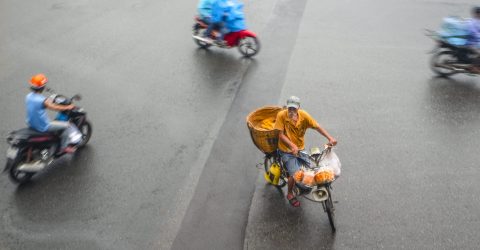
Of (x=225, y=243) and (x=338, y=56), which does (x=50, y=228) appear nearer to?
(x=225, y=243)

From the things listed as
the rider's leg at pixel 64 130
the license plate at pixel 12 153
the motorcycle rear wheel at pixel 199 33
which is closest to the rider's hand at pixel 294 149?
the rider's leg at pixel 64 130

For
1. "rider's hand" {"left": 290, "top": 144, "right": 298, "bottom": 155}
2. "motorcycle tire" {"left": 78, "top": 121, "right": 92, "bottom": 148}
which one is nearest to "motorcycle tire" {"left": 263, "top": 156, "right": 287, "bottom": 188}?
"rider's hand" {"left": 290, "top": 144, "right": 298, "bottom": 155}

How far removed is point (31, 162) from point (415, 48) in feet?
31.7

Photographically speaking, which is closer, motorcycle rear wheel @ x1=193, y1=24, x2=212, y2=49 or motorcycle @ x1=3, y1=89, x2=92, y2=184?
motorcycle @ x1=3, y1=89, x2=92, y2=184

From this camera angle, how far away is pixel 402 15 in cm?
1387

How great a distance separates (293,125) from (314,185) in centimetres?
88

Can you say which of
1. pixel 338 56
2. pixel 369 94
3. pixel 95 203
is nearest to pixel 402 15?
pixel 338 56

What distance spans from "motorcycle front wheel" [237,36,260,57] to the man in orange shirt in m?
5.45

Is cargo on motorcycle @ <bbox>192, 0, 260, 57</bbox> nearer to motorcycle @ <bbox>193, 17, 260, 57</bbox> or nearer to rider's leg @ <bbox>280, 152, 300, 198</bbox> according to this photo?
motorcycle @ <bbox>193, 17, 260, 57</bbox>

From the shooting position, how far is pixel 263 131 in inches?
247

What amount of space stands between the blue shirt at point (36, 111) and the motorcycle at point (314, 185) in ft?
12.4

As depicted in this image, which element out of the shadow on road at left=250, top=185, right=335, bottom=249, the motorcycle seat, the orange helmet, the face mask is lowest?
the motorcycle seat

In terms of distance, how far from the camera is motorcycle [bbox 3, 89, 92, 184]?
23.5ft

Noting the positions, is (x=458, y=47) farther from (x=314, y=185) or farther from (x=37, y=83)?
(x=37, y=83)
